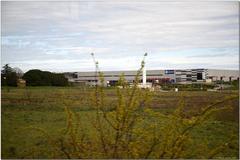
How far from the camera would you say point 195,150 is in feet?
7.79

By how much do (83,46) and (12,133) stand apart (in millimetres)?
887

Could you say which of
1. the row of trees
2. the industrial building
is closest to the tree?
the row of trees

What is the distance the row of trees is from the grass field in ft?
0.20

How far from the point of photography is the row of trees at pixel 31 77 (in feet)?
8.18

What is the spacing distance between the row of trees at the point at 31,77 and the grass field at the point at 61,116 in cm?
6

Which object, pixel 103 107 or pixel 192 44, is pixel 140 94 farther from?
pixel 192 44

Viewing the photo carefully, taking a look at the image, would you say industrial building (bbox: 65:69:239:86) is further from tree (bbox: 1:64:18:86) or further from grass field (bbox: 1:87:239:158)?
tree (bbox: 1:64:18:86)

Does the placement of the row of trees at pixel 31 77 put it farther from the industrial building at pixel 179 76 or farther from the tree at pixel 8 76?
the industrial building at pixel 179 76


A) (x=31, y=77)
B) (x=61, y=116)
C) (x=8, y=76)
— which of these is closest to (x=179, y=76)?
(x=61, y=116)

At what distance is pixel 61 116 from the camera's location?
2443mm

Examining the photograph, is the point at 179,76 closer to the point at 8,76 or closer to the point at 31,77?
the point at 31,77

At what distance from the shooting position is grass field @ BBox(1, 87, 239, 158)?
2.38 m

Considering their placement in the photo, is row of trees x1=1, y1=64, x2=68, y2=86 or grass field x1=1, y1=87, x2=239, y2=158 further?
row of trees x1=1, y1=64, x2=68, y2=86

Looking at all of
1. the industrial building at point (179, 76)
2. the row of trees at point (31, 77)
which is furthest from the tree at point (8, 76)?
the industrial building at point (179, 76)
